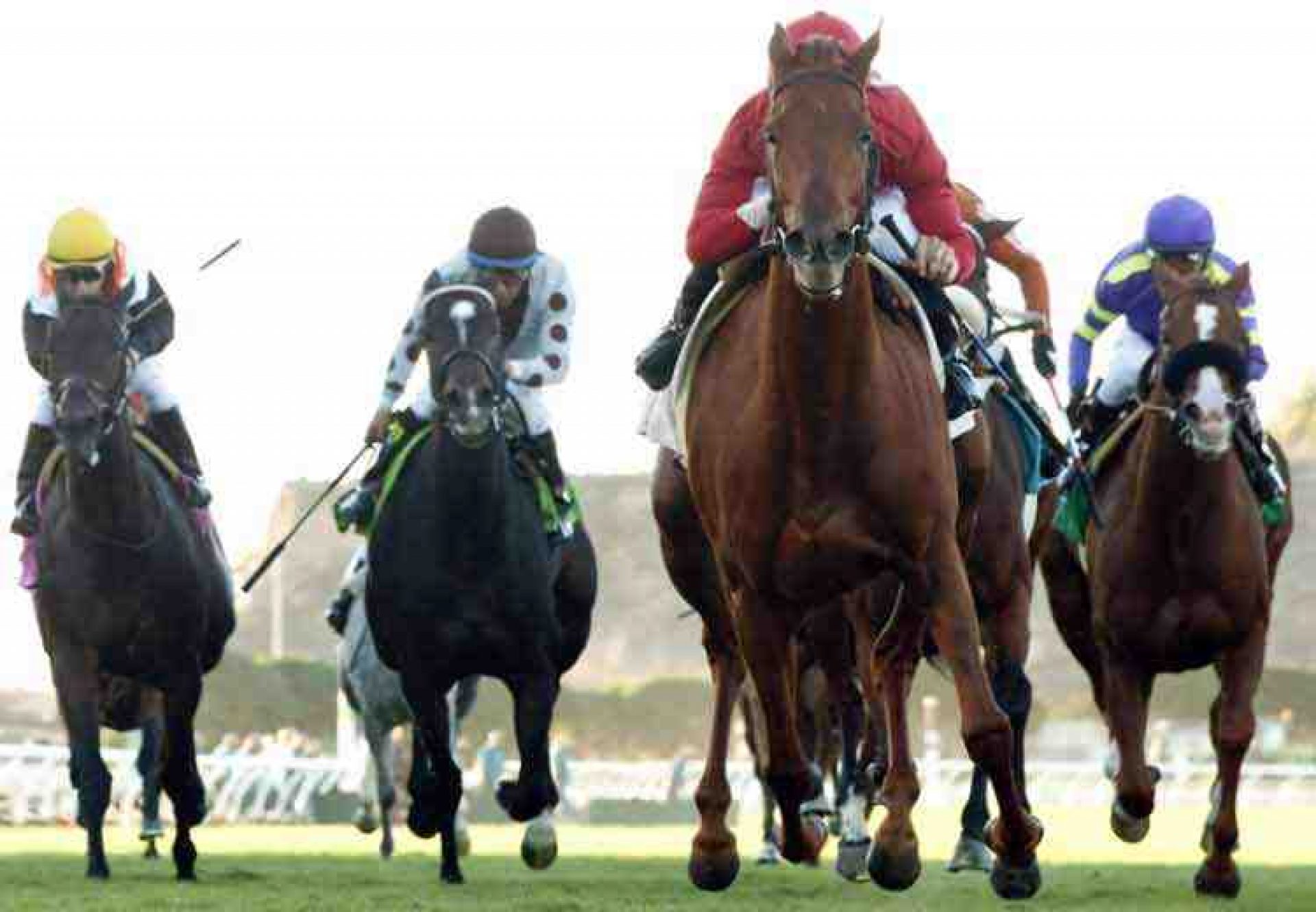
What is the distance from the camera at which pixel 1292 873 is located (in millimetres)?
14234

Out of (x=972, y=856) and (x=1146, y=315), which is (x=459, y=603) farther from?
(x=1146, y=315)

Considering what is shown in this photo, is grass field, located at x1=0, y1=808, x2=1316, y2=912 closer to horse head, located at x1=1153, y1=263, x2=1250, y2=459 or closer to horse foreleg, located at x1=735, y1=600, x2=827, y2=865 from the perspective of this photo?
horse foreleg, located at x1=735, y1=600, x2=827, y2=865

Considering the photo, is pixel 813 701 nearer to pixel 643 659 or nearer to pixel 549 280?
pixel 549 280

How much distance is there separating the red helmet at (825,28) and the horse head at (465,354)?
2.70 m

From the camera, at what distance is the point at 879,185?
1024 cm

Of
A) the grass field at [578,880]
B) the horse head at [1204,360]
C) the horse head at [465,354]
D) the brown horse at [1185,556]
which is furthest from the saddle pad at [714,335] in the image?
the brown horse at [1185,556]

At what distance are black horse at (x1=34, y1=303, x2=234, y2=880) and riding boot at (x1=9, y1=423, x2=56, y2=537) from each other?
0.22m

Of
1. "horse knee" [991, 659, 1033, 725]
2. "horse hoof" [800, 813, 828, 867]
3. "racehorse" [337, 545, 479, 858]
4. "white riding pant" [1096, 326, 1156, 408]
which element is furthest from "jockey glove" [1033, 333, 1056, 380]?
"racehorse" [337, 545, 479, 858]

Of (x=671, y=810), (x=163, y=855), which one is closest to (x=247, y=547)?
(x=671, y=810)

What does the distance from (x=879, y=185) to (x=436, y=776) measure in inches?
158

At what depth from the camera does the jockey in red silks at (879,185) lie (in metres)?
9.86

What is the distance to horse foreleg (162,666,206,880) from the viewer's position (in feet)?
44.6

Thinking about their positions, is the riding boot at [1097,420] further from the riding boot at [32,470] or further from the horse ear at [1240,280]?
the riding boot at [32,470]

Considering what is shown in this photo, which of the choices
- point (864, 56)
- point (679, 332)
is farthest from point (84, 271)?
point (864, 56)
